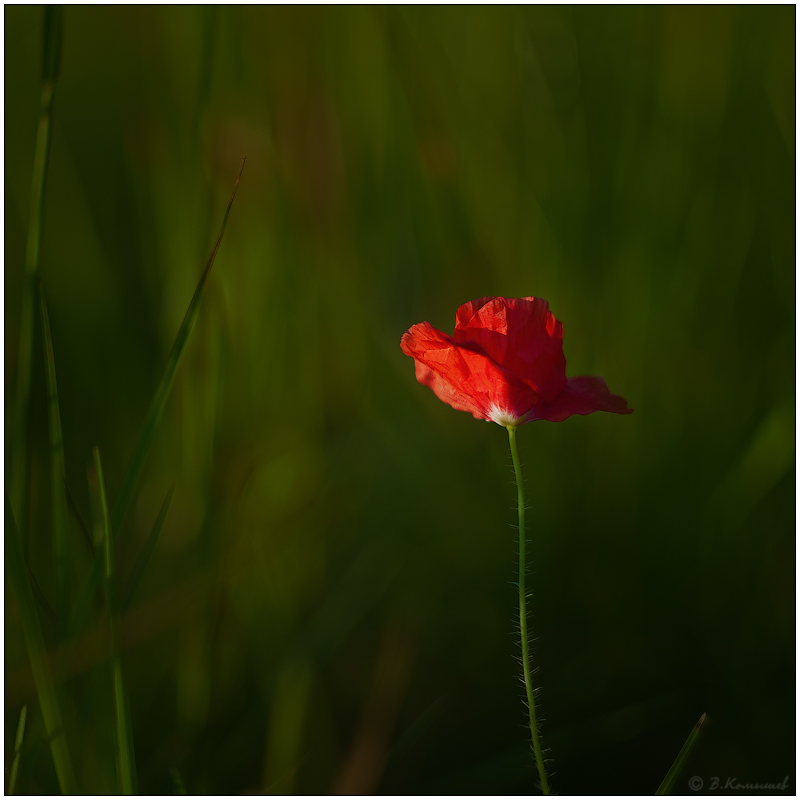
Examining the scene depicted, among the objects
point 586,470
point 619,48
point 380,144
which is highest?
point 619,48

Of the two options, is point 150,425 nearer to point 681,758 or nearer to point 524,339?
point 524,339

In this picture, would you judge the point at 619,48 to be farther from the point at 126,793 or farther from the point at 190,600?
the point at 126,793

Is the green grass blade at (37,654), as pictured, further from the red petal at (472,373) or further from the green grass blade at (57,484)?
the red petal at (472,373)

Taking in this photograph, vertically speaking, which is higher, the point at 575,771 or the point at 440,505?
A: the point at 440,505

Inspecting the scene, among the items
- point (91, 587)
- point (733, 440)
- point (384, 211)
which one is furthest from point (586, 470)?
point (91, 587)

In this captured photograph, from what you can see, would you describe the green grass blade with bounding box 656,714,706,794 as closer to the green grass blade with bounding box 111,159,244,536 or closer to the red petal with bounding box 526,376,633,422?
the red petal with bounding box 526,376,633,422

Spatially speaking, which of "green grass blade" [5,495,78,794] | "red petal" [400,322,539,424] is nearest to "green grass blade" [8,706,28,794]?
"green grass blade" [5,495,78,794]

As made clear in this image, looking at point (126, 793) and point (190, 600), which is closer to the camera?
point (126, 793)
